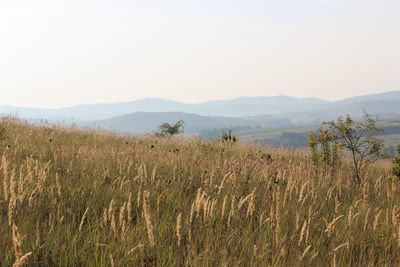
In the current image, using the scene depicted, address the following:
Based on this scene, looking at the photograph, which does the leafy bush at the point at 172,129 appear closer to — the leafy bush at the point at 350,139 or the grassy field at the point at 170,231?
A: the leafy bush at the point at 350,139

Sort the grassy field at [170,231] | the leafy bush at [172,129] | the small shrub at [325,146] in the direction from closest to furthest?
the grassy field at [170,231], the small shrub at [325,146], the leafy bush at [172,129]

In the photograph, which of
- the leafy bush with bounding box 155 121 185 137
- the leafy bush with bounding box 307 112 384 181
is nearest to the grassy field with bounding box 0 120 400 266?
the leafy bush with bounding box 307 112 384 181

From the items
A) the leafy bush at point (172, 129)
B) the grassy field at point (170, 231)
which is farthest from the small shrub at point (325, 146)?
the leafy bush at point (172, 129)

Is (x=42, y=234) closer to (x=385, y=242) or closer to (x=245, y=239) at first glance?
(x=245, y=239)

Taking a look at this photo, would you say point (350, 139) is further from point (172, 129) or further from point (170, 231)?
point (172, 129)

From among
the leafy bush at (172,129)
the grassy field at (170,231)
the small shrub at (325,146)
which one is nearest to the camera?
the grassy field at (170,231)

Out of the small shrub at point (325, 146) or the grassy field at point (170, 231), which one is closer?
the grassy field at point (170, 231)

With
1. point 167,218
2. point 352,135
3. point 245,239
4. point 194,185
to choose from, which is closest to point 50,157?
point 194,185

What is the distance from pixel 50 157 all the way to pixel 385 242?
5.43m

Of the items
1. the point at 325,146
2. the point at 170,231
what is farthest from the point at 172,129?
the point at 170,231

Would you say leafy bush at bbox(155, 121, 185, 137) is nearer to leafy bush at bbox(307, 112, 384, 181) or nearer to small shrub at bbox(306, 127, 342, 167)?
small shrub at bbox(306, 127, 342, 167)

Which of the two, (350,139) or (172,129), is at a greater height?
(350,139)

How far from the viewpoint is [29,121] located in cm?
1650

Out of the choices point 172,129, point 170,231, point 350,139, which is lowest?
point 172,129
